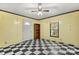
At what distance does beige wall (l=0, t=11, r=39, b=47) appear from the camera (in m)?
4.06

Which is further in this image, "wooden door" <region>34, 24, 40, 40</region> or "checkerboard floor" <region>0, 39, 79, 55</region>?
"wooden door" <region>34, 24, 40, 40</region>

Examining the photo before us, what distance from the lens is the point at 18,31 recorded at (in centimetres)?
514

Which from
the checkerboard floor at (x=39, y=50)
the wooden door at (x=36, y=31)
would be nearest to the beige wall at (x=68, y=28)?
the checkerboard floor at (x=39, y=50)

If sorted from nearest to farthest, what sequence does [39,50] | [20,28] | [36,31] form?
1. [39,50]
2. [20,28]
3. [36,31]

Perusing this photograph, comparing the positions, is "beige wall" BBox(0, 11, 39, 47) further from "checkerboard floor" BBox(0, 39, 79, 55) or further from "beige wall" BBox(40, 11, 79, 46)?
"beige wall" BBox(40, 11, 79, 46)

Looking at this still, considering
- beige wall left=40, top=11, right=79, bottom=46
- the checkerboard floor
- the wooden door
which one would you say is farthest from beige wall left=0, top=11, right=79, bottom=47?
the wooden door

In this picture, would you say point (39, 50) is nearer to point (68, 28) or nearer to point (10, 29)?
point (10, 29)

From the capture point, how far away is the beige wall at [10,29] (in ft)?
13.3

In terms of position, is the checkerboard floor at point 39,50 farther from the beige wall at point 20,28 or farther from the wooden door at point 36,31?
the wooden door at point 36,31


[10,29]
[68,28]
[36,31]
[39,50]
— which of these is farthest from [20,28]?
[68,28]

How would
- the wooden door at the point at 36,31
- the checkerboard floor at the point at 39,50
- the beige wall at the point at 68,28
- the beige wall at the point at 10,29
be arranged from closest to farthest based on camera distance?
the checkerboard floor at the point at 39,50, the beige wall at the point at 10,29, the beige wall at the point at 68,28, the wooden door at the point at 36,31

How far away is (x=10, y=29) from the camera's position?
14.8ft
